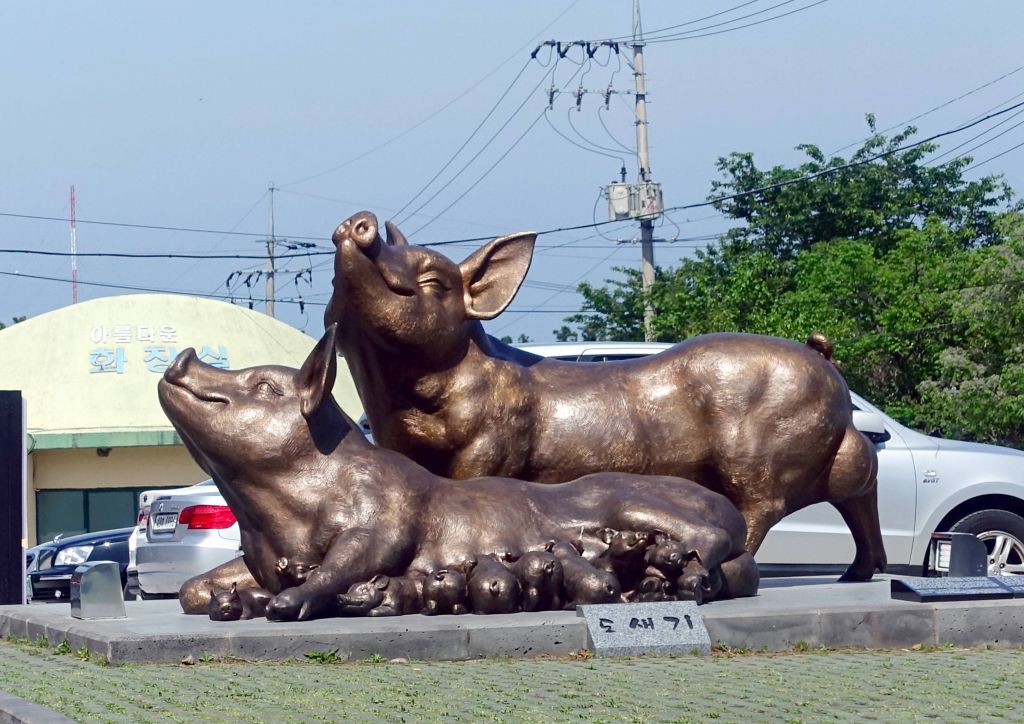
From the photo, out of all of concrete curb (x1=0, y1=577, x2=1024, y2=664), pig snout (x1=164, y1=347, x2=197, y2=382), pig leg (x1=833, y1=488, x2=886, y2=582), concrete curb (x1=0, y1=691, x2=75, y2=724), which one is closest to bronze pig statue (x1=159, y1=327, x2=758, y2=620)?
pig snout (x1=164, y1=347, x2=197, y2=382)

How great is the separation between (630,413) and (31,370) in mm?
24082

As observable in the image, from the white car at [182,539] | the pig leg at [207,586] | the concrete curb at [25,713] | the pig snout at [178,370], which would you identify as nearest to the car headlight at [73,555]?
the white car at [182,539]

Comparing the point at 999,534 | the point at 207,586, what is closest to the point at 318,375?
the point at 207,586

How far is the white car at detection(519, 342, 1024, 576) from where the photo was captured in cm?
1155

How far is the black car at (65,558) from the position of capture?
15.6 meters

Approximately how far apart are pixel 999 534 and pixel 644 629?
5.20 metres

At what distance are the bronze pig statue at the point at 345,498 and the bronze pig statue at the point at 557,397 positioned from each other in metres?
0.35

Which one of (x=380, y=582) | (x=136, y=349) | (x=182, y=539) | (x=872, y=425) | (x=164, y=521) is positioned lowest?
(x=380, y=582)

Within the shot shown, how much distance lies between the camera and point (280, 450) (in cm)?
693

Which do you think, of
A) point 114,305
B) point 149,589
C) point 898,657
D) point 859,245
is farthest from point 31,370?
point 898,657

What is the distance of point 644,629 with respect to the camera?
6.50m

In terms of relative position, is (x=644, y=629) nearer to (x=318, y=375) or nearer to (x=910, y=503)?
(x=318, y=375)

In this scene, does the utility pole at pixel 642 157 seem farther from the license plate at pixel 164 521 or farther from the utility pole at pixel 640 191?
the license plate at pixel 164 521

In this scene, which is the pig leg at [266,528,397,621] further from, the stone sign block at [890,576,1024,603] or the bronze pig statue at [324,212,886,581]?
the stone sign block at [890,576,1024,603]
